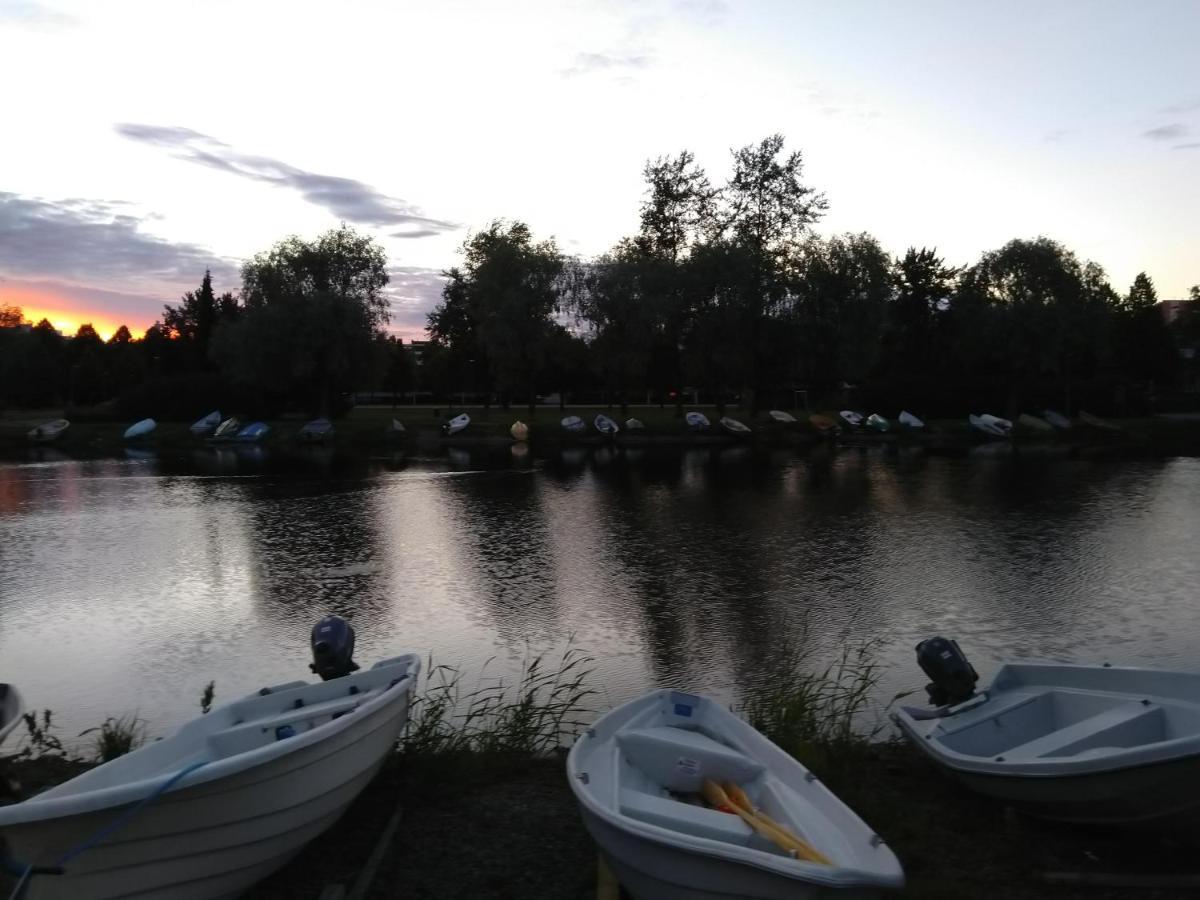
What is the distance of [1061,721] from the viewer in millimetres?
7086

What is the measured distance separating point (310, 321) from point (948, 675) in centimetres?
5390

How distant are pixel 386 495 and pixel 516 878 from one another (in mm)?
25579

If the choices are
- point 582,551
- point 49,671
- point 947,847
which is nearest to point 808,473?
point 582,551

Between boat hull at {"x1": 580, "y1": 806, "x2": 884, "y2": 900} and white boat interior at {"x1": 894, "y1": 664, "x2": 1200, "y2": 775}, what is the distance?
6.58 feet

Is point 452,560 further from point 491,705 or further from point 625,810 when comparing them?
point 625,810

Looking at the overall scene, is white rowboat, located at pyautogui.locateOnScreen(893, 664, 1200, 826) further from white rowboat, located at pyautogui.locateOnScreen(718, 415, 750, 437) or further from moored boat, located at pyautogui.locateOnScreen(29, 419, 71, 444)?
moored boat, located at pyautogui.locateOnScreen(29, 419, 71, 444)

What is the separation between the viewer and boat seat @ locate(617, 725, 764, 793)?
5969 mm

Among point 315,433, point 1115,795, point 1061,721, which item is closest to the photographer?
point 1115,795

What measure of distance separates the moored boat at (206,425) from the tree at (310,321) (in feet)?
9.53

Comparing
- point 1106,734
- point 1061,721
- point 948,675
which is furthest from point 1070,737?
point 948,675

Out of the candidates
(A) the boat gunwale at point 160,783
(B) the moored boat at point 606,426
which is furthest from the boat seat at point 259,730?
(B) the moored boat at point 606,426

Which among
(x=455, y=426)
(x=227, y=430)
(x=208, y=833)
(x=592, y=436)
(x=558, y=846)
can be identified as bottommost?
(x=558, y=846)

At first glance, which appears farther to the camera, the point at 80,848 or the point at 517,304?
the point at 517,304

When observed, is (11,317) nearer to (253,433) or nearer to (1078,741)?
(253,433)
